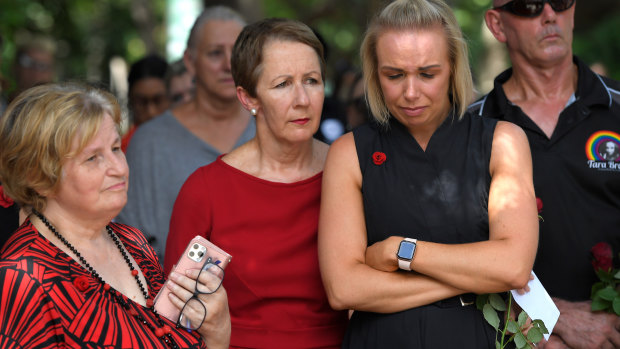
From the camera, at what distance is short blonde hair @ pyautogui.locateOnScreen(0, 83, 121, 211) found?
2.57 meters

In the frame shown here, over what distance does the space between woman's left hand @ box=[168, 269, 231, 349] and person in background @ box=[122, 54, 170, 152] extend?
4.21 metres

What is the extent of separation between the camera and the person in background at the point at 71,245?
2.46 meters

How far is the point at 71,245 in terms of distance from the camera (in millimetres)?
2699

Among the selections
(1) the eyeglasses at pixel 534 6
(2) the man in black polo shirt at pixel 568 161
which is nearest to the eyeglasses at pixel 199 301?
(2) the man in black polo shirt at pixel 568 161

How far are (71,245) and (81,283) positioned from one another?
0.66ft

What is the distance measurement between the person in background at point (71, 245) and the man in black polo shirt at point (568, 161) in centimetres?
167

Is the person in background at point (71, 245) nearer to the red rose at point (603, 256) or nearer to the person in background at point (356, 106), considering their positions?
the red rose at point (603, 256)

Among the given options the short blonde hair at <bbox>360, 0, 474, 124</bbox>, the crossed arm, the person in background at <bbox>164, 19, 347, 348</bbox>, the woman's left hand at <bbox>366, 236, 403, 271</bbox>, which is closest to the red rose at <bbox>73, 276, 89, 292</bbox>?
the person in background at <bbox>164, 19, 347, 348</bbox>

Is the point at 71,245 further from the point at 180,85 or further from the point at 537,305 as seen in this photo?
the point at 180,85

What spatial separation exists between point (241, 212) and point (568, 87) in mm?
1848

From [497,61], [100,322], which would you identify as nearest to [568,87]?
[100,322]

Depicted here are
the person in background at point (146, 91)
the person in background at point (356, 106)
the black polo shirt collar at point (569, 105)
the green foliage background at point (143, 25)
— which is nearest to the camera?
the black polo shirt collar at point (569, 105)

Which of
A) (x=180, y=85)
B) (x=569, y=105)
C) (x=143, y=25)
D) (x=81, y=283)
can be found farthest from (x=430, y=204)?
(x=143, y=25)

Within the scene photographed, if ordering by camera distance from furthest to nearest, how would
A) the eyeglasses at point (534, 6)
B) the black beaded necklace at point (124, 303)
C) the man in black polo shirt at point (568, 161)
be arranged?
the eyeglasses at point (534, 6)
the man in black polo shirt at point (568, 161)
the black beaded necklace at point (124, 303)
